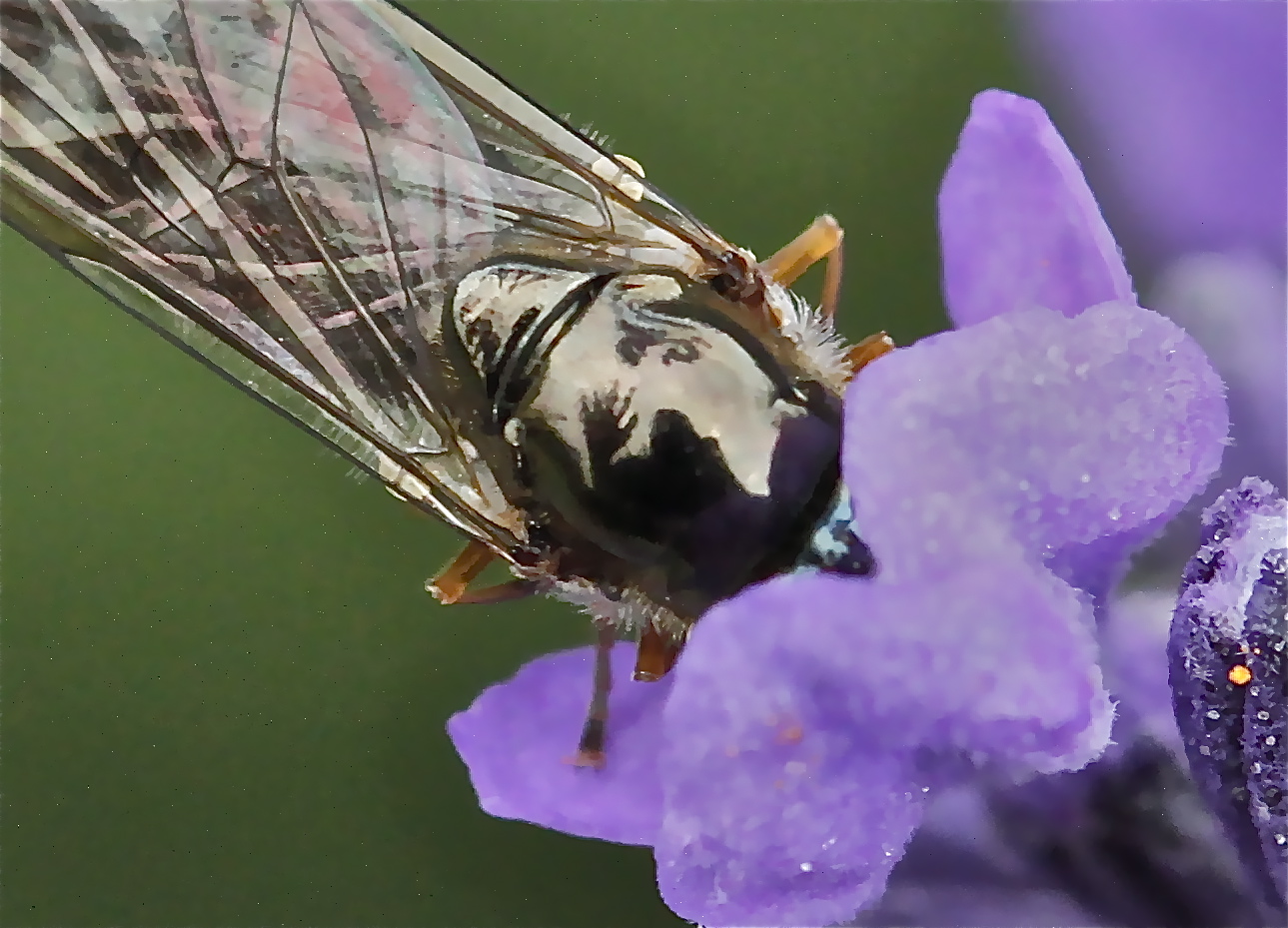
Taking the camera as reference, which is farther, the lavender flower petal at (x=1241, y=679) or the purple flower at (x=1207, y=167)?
the purple flower at (x=1207, y=167)

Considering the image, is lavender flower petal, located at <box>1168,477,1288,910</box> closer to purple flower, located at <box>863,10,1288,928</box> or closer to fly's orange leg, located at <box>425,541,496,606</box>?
purple flower, located at <box>863,10,1288,928</box>

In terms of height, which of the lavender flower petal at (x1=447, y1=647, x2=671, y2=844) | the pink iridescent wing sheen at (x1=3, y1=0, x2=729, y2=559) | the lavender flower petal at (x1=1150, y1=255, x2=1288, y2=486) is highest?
the lavender flower petal at (x1=1150, y1=255, x2=1288, y2=486)

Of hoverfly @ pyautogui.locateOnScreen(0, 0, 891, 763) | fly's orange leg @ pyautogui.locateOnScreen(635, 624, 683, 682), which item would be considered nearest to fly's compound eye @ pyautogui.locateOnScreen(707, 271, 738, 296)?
hoverfly @ pyautogui.locateOnScreen(0, 0, 891, 763)

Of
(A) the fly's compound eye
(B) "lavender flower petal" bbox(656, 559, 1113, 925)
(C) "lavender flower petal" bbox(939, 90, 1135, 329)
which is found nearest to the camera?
(B) "lavender flower petal" bbox(656, 559, 1113, 925)

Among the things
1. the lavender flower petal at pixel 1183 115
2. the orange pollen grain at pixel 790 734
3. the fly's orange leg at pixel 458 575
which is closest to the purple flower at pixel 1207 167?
the lavender flower petal at pixel 1183 115

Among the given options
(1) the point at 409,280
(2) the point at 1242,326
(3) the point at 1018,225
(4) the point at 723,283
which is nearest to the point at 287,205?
(1) the point at 409,280

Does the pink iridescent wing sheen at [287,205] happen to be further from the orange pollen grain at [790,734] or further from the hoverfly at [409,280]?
the orange pollen grain at [790,734]

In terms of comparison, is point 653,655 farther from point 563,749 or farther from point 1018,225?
point 1018,225

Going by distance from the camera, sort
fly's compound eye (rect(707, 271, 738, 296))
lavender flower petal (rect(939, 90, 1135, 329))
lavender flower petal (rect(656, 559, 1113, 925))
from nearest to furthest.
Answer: lavender flower petal (rect(656, 559, 1113, 925)) < lavender flower petal (rect(939, 90, 1135, 329)) < fly's compound eye (rect(707, 271, 738, 296))

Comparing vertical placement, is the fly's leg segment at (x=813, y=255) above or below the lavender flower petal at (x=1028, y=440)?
below
